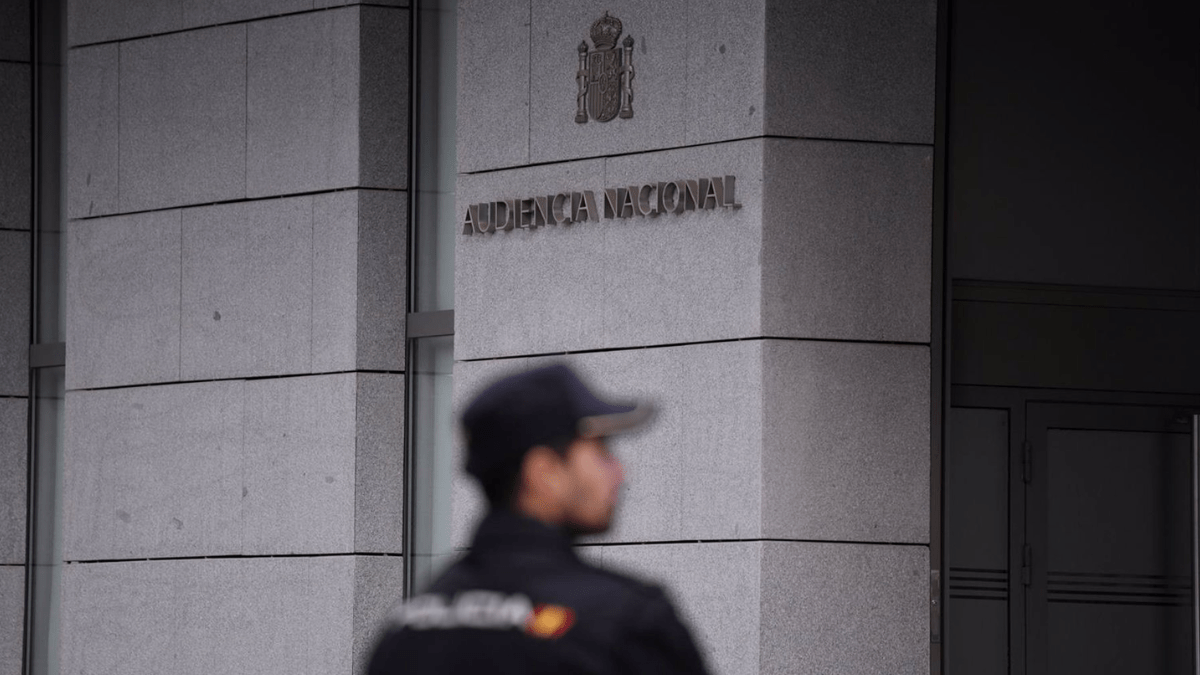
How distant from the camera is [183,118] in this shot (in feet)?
42.6

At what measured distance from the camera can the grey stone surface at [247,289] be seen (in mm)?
12328

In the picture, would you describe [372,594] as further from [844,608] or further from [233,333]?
[844,608]

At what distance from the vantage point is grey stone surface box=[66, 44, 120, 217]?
13.4 metres

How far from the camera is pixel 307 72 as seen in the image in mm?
12422

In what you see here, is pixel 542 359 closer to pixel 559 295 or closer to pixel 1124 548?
pixel 559 295

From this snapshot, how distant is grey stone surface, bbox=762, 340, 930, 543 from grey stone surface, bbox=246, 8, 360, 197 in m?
3.21

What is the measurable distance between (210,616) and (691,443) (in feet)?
11.9

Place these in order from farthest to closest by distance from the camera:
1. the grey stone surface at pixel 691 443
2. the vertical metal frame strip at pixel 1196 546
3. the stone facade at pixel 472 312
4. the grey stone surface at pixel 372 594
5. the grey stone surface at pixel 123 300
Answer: the grey stone surface at pixel 123 300, the grey stone surface at pixel 372 594, the vertical metal frame strip at pixel 1196 546, the stone facade at pixel 472 312, the grey stone surface at pixel 691 443

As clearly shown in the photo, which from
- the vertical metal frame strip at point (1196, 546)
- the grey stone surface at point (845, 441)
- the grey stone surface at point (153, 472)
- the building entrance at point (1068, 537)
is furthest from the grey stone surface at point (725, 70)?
the grey stone surface at point (153, 472)

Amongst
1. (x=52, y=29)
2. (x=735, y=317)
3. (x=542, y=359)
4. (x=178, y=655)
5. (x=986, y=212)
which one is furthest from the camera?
(x=52, y=29)

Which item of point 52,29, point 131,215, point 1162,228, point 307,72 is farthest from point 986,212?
point 52,29

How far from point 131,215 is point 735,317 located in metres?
4.60

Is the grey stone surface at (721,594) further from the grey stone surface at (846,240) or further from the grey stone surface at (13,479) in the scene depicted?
the grey stone surface at (13,479)

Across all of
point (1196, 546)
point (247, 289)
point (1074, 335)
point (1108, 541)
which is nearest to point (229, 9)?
point (247, 289)
